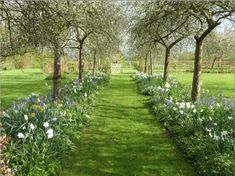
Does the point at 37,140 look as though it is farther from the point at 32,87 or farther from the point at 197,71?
the point at 32,87

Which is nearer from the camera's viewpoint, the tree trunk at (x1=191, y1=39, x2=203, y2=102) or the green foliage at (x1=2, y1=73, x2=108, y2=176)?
the green foliage at (x1=2, y1=73, x2=108, y2=176)

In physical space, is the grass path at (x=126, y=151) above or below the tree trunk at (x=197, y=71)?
below

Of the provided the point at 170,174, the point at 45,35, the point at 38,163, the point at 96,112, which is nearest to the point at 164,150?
the point at 170,174

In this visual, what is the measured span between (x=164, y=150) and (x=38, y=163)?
316 centimetres

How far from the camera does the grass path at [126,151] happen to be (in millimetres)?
7352

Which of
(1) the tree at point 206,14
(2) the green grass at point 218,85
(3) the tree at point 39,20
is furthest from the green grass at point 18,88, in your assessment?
(2) the green grass at point 218,85

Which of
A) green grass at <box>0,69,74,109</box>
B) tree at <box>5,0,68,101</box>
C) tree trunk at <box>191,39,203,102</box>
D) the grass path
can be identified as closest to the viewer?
tree at <box>5,0,68,101</box>

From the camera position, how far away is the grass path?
7.35 metres

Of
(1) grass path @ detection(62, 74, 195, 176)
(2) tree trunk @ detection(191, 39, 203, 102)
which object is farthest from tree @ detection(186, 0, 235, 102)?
(1) grass path @ detection(62, 74, 195, 176)

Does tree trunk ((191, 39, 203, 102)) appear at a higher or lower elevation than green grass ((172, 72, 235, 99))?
higher

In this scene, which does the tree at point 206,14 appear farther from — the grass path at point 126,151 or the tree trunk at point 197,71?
the grass path at point 126,151

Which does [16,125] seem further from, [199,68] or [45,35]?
[199,68]

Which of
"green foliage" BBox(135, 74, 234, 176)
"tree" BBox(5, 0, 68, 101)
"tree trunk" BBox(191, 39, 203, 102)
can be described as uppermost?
"tree" BBox(5, 0, 68, 101)

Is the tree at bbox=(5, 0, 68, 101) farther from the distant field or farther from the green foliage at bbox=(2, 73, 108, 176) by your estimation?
the distant field
